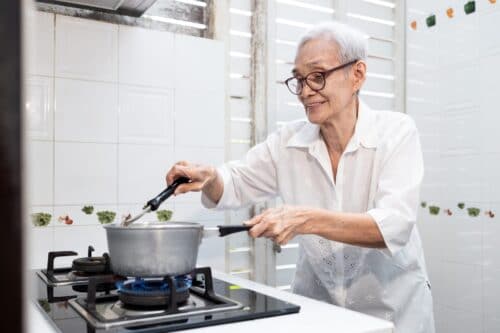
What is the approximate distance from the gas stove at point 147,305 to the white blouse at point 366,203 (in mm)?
328

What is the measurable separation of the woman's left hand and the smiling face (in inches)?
13.7

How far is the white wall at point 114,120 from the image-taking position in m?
1.49

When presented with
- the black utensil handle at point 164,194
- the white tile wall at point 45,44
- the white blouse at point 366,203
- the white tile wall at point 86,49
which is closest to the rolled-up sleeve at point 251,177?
the white blouse at point 366,203

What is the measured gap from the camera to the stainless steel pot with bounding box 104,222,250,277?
952 mm

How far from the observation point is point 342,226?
1131mm

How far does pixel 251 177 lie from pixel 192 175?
267 millimetres

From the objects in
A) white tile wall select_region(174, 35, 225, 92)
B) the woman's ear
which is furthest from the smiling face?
white tile wall select_region(174, 35, 225, 92)

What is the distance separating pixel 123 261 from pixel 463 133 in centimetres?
158

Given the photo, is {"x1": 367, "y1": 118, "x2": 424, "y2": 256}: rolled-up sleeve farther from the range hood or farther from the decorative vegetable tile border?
the range hood

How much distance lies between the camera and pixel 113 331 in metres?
0.79

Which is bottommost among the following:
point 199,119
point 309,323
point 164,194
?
point 309,323

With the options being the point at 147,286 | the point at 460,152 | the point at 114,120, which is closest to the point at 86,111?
the point at 114,120

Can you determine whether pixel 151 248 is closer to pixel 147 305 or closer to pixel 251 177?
pixel 147 305

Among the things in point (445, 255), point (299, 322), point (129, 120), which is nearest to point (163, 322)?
point (299, 322)
